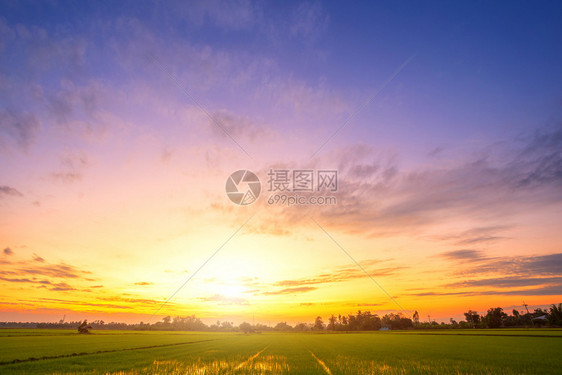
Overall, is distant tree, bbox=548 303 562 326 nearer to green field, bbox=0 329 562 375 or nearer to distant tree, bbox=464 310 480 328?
distant tree, bbox=464 310 480 328

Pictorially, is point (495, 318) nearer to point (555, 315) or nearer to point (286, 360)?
point (555, 315)

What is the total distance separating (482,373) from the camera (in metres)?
18.1

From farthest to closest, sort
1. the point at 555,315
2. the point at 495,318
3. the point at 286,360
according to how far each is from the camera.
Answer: the point at 495,318, the point at 555,315, the point at 286,360

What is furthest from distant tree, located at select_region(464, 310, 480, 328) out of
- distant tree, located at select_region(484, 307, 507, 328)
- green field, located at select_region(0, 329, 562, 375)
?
green field, located at select_region(0, 329, 562, 375)

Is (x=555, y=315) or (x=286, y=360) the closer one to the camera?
(x=286, y=360)

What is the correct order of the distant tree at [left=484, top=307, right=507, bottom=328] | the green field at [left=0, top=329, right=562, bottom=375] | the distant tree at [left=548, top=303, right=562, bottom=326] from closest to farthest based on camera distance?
the green field at [left=0, top=329, right=562, bottom=375] → the distant tree at [left=548, top=303, right=562, bottom=326] → the distant tree at [left=484, top=307, right=507, bottom=328]

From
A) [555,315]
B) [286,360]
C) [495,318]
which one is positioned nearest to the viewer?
[286,360]

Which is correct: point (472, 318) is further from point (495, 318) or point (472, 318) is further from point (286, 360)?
point (286, 360)

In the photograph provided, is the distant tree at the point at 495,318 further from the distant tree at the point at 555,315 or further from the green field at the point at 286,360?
the green field at the point at 286,360

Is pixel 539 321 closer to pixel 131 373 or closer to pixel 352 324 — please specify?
pixel 352 324

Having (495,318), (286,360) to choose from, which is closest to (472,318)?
(495,318)

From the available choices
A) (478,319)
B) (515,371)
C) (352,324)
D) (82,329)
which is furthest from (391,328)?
(515,371)

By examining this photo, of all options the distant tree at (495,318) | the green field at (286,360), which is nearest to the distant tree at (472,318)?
the distant tree at (495,318)

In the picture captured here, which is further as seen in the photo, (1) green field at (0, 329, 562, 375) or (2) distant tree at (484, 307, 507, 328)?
(2) distant tree at (484, 307, 507, 328)
